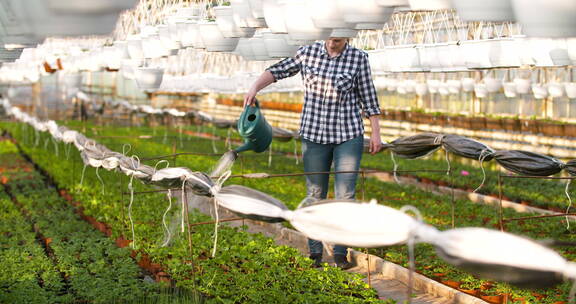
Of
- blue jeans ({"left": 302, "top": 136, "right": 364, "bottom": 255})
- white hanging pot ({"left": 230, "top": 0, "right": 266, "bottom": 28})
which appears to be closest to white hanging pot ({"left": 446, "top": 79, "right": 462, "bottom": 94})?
blue jeans ({"left": 302, "top": 136, "right": 364, "bottom": 255})

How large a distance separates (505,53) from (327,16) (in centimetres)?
285

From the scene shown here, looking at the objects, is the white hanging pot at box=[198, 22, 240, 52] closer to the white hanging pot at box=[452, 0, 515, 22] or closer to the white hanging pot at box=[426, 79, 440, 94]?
the white hanging pot at box=[452, 0, 515, 22]

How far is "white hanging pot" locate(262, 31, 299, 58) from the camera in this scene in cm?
483

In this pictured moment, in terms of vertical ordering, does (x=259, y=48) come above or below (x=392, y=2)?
below

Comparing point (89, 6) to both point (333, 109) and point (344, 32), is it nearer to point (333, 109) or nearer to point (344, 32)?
point (344, 32)

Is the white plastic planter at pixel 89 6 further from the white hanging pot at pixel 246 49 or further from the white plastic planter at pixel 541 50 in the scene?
the white plastic planter at pixel 541 50

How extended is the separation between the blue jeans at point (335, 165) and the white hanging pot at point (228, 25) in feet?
5.28

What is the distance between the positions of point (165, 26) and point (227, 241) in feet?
6.29

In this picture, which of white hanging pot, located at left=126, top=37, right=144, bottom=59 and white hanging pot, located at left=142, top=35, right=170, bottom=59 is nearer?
white hanging pot, located at left=142, top=35, right=170, bottom=59

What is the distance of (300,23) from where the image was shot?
9.41 ft

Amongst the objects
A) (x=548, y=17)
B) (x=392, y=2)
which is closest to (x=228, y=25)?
(x=392, y=2)

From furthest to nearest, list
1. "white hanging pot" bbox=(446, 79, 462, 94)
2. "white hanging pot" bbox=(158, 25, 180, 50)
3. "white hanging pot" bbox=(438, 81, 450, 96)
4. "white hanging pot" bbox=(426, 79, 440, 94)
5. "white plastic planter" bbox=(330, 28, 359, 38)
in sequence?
"white hanging pot" bbox=(426, 79, 440, 94) < "white hanging pot" bbox=(438, 81, 450, 96) < "white hanging pot" bbox=(446, 79, 462, 94) < "white hanging pot" bbox=(158, 25, 180, 50) < "white plastic planter" bbox=(330, 28, 359, 38)

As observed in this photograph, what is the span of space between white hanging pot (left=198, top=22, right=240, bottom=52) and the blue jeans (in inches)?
50.9

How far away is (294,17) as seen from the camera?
2881 mm
